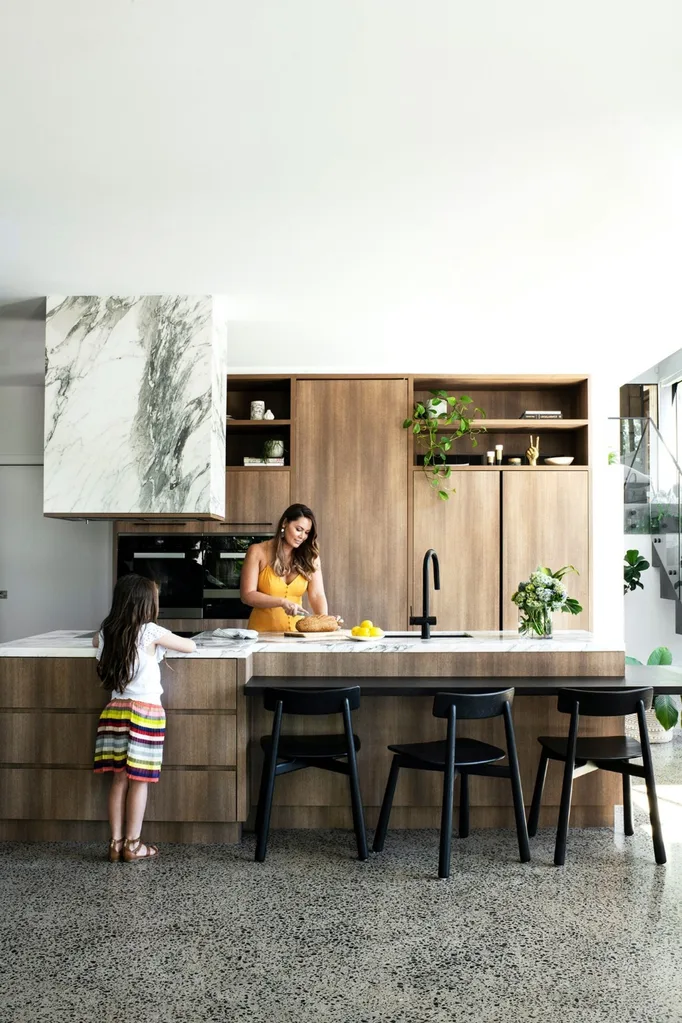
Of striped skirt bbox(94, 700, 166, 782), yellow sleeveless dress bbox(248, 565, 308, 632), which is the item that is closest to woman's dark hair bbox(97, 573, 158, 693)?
striped skirt bbox(94, 700, 166, 782)

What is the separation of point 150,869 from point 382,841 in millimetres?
1003

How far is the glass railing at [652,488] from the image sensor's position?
866 centimetres

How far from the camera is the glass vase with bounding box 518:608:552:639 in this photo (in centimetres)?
442

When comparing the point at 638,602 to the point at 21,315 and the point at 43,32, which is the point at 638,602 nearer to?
the point at 21,315

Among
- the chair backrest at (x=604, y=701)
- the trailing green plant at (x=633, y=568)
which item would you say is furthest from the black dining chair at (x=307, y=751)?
the trailing green plant at (x=633, y=568)

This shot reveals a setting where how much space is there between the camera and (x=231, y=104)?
2732 mm

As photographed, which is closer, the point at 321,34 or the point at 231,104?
the point at 321,34

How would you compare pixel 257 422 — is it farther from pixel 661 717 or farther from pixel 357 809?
pixel 661 717

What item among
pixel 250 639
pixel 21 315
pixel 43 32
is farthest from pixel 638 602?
pixel 43 32

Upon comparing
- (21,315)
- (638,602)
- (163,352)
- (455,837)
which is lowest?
(455,837)

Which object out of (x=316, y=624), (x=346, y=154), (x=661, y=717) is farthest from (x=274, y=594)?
(x=661, y=717)

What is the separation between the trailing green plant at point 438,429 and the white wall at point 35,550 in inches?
105

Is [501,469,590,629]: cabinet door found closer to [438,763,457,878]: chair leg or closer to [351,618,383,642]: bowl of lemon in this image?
[351,618,383,642]: bowl of lemon

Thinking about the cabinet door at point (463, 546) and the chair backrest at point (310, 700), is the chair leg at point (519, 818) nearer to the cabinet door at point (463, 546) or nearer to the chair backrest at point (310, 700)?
the chair backrest at point (310, 700)
